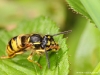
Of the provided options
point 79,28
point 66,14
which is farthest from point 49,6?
point 79,28

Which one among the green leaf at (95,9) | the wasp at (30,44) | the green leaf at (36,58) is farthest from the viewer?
the wasp at (30,44)

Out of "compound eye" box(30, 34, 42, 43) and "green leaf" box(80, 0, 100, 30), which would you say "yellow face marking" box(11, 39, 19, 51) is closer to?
"compound eye" box(30, 34, 42, 43)

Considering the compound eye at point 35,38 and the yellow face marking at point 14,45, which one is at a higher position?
the compound eye at point 35,38

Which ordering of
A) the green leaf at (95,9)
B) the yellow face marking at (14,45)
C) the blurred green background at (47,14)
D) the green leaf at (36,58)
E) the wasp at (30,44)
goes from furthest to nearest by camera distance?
1. the blurred green background at (47,14)
2. the yellow face marking at (14,45)
3. the wasp at (30,44)
4. the green leaf at (36,58)
5. the green leaf at (95,9)

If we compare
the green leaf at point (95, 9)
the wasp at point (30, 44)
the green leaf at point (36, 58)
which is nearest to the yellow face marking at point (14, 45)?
the wasp at point (30, 44)

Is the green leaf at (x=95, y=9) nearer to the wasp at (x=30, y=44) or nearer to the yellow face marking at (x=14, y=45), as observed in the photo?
the wasp at (x=30, y=44)

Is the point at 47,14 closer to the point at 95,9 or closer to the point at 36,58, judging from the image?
the point at 36,58

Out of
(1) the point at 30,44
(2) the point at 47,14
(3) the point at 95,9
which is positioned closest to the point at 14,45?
(1) the point at 30,44
